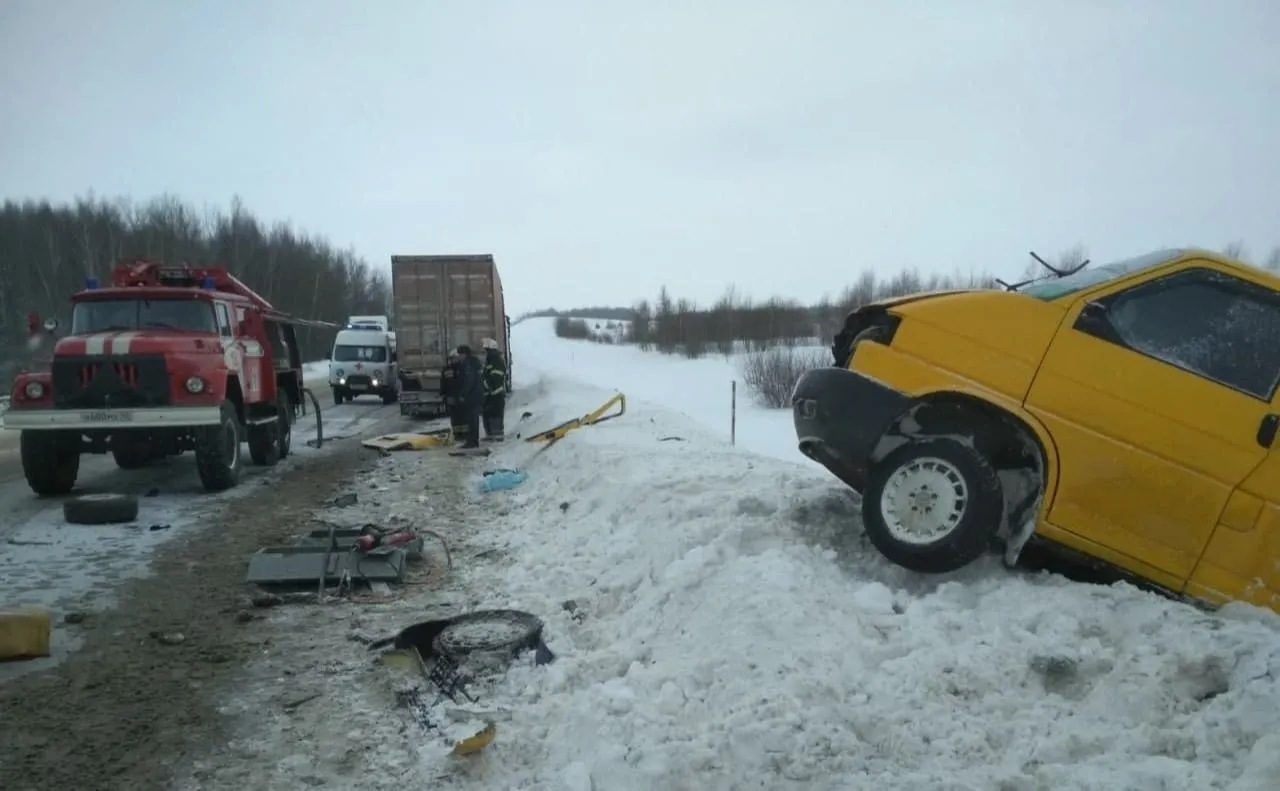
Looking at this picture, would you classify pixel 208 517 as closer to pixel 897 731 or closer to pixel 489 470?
pixel 489 470

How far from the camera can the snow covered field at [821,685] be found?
10.0ft

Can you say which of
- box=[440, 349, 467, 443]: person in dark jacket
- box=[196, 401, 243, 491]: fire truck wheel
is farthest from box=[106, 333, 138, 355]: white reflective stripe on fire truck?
box=[440, 349, 467, 443]: person in dark jacket

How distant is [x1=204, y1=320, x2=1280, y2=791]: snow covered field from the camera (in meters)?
3.06

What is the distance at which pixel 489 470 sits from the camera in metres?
11.0

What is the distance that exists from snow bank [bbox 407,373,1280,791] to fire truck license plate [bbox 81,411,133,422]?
20.3 feet

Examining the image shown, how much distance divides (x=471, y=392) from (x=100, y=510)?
602 cm

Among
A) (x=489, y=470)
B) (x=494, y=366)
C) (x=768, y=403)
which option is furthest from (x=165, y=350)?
(x=768, y=403)

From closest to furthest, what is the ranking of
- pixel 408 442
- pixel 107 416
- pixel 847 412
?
1. pixel 847 412
2. pixel 107 416
3. pixel 408 442

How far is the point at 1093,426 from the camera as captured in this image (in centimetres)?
439

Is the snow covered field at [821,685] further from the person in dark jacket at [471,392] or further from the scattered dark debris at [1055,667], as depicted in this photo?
the person in dark jacket at [471,392]

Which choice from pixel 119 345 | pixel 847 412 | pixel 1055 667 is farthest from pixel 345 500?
pixel 1055 667

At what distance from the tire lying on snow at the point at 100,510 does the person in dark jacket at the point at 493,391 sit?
6119mm

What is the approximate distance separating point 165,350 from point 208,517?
2215 millimetres

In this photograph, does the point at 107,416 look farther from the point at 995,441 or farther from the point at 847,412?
the point at 995,441
